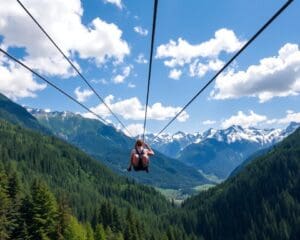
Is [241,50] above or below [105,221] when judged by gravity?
below

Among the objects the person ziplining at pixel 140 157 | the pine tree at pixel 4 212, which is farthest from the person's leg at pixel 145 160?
the pine tree at pixel 4 212

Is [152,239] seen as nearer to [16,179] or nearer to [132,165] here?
[16,179]

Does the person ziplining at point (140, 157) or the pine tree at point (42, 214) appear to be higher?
the pine tree at point (42, 214)

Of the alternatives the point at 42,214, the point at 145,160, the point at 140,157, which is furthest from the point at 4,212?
the point at 145,160

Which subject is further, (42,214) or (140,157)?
(42,214)

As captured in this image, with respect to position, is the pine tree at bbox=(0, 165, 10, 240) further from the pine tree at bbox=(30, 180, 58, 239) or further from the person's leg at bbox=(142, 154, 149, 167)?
the person's leg at bbox=(142, 154, 149, 167)

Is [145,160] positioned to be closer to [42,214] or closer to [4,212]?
[4,212]

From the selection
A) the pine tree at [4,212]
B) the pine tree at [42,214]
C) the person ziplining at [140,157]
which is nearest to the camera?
the person ziplining at [140,157]

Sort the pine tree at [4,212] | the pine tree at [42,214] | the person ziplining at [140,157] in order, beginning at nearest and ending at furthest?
the person ziplining at [140,157], the pine tree at [4,212], the pine tree at [42,214]

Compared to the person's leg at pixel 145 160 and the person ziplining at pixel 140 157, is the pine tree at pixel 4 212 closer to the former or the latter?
the person ziplining at pixel 140 157

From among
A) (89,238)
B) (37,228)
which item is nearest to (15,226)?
(37,228)

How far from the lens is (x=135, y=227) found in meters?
111

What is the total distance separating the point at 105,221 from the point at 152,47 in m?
116

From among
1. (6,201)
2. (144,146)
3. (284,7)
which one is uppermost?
(6,201)
